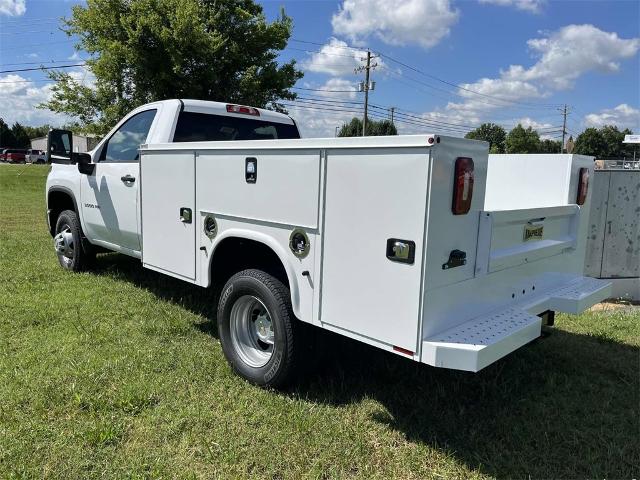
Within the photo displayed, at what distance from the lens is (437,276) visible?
2.59 meters

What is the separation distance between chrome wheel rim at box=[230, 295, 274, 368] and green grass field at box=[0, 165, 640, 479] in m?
0.21

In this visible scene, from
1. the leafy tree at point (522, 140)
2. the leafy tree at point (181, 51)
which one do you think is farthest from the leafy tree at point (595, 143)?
the leafy tree at point (181, 51)

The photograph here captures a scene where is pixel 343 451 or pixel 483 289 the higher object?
pixel 483 289

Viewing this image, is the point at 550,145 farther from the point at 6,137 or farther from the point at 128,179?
the point at 128,179

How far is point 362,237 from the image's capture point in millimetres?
2777

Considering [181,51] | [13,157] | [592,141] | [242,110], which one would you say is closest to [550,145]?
[592,141]

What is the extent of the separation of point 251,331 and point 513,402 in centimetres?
189

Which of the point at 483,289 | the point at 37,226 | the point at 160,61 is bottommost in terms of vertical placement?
the point at 37,226

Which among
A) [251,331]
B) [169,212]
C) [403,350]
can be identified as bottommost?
[251,331]

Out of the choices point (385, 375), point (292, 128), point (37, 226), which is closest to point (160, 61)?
point (37, 226)

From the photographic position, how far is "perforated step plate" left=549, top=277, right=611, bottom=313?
3439 mm

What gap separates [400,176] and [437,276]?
1.75 ft

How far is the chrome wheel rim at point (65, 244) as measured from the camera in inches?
259

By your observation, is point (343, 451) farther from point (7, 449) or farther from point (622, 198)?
point (622, 198)
